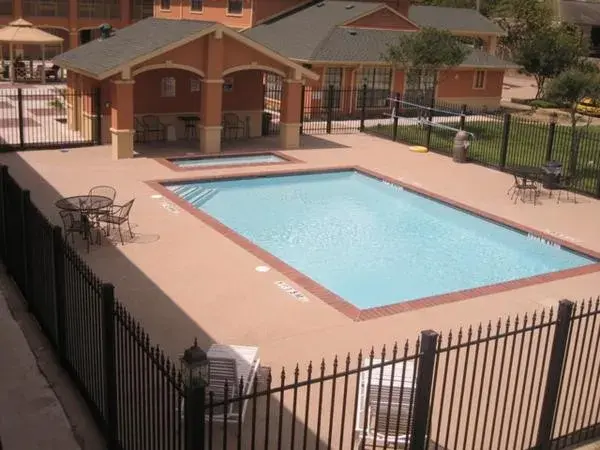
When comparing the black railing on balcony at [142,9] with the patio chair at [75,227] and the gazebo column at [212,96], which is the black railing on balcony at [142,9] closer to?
the gazebo column at [212,96]

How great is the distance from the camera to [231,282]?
41.3ft

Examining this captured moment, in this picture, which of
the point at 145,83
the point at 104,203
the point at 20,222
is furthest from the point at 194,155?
the point at 20,222

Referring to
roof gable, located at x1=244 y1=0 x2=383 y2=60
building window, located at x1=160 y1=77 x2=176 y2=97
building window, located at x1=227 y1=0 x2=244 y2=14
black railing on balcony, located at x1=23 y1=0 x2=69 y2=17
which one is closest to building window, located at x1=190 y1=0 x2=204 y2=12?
building window, located at x1=227 y1=0 x2=244 y2=14

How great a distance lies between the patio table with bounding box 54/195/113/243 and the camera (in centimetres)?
1388

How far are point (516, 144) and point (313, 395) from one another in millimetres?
20680

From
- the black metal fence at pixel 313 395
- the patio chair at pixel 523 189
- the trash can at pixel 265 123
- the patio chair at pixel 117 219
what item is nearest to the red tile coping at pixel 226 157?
the trash can at pixel 265 123

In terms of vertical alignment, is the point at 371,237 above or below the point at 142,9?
below

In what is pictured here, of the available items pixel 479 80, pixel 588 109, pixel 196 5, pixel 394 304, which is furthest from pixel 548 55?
pixel 394 304

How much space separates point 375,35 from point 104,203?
25454 mm

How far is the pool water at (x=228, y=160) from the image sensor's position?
22875 mm

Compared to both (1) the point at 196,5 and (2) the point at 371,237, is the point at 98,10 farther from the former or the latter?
(2) the point at 371,237

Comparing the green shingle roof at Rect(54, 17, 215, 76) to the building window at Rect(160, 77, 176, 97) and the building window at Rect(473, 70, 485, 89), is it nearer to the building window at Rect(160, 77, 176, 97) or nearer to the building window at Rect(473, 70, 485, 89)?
the building window at Rect(160, 77, 176, 97)

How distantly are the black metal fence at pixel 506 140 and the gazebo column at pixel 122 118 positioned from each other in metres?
10.6

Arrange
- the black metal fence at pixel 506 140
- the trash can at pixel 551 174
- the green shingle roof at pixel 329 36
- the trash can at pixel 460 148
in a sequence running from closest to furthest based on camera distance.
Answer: the trash can at pixel 551 174, the black metal fence at pixel 506 140, the trash can at pixel 460 148, the green shingle roof at pixel 329 36
